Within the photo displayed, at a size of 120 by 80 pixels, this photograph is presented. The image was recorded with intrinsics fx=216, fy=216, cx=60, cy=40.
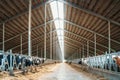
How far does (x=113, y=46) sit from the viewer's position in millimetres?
26453

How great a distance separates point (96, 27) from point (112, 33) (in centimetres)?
172

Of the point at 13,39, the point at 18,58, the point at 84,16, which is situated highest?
the point at 84,16

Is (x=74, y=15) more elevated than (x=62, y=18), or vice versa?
(x=62, y=18)

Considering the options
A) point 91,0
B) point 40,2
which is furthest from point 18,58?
point 40,2

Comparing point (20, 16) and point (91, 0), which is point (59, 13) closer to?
point (20, 16)

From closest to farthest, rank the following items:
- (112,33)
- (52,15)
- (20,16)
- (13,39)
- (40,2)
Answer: (40,2) → (20,16) → (112,33) → (52,15) → (13,39)

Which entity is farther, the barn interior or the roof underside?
the roof underside

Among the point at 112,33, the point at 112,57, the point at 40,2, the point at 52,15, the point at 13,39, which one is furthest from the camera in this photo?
the point at 13,39

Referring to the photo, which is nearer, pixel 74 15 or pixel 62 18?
pixel 74 15

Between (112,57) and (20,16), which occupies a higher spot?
(20,16)

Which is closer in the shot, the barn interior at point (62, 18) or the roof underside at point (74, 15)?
the barn interior at point (62, 18)

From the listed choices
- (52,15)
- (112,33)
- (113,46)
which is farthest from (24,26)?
(113,46)

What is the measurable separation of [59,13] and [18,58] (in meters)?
13.6

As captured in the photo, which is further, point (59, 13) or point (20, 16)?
point (59, 13)
